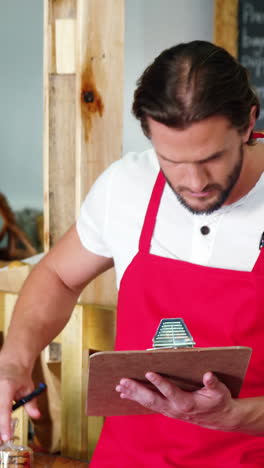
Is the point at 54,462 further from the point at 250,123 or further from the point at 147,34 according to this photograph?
the point at 147,34

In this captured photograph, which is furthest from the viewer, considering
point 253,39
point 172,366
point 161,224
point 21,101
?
point 21,101

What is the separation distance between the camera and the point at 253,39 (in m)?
3.85

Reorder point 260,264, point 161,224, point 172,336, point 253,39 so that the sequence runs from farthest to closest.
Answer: point 253,39 → point 161,224 → point 260,264 → point 172,336

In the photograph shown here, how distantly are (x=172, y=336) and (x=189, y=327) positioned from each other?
26cm

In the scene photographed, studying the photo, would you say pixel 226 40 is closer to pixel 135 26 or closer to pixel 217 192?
pixel 135 26

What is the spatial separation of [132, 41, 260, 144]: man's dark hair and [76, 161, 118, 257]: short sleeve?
0.33m

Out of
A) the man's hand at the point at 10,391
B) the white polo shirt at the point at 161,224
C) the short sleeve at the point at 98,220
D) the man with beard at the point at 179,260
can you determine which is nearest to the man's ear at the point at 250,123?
the man with beard at the point at 179,260

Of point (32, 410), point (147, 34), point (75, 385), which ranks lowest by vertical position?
point (75, 385)

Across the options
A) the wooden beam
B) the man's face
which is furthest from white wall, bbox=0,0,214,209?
the man's face

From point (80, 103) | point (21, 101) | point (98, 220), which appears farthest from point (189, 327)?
point (21, 101)

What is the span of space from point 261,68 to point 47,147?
1.80m

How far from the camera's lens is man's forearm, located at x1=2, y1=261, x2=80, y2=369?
6.26 ft

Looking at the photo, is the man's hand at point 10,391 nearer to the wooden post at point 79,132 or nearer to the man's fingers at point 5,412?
the man's fingers at point 5,412

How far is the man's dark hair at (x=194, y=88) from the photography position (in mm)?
1560
